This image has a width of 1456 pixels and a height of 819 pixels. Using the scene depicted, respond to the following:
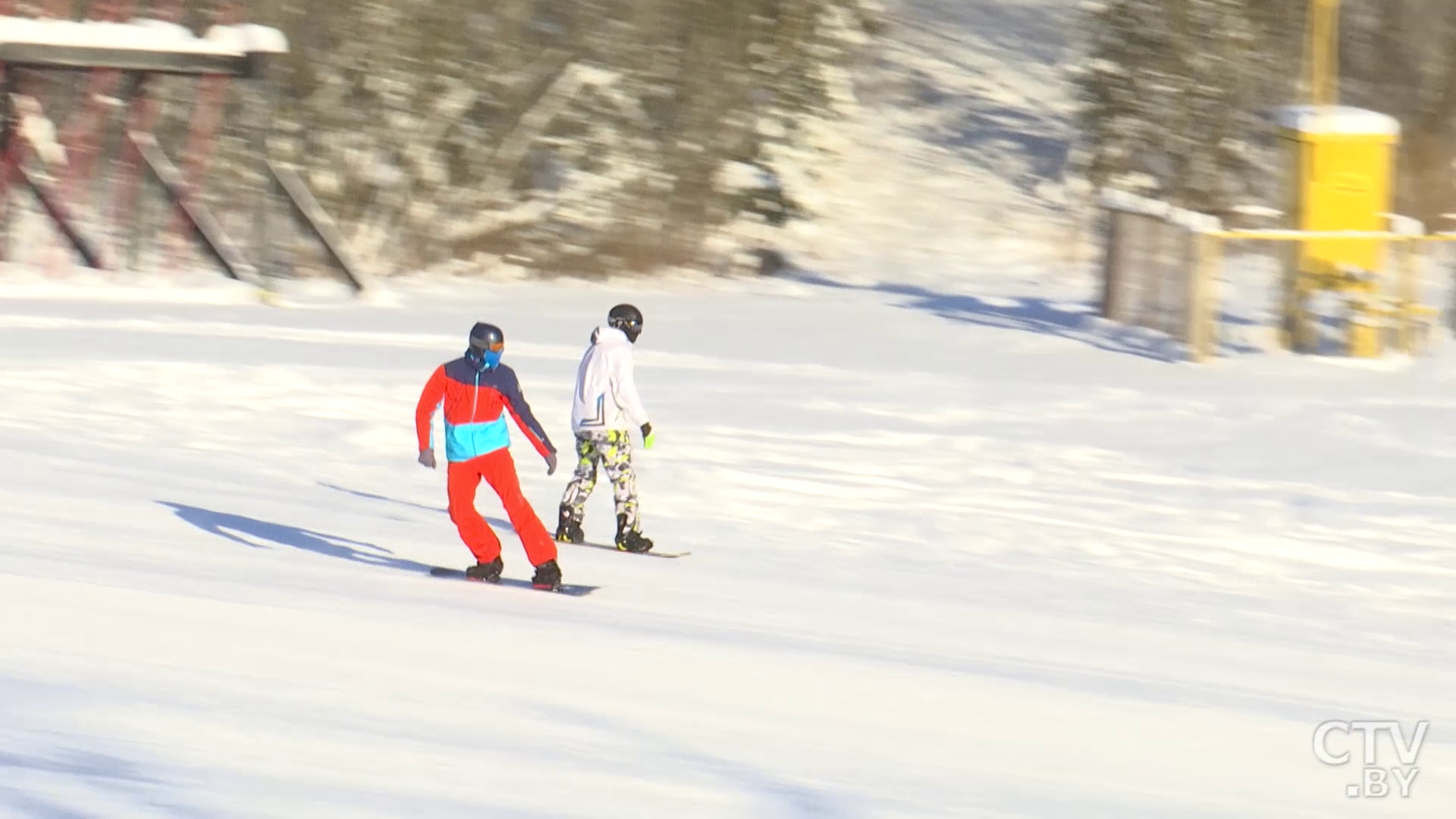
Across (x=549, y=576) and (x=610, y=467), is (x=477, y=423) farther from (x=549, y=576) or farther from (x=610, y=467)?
(x=610, y=467)

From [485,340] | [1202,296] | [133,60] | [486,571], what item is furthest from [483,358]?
[133,60]

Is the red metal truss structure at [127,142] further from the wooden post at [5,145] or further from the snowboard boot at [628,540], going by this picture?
the snowboard boot at [628,540]

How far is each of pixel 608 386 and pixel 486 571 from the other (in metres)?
1.26

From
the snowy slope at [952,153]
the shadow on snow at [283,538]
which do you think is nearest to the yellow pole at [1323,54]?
the snowy slope at [952,153]

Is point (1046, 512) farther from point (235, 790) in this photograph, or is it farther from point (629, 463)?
point (235, 790)

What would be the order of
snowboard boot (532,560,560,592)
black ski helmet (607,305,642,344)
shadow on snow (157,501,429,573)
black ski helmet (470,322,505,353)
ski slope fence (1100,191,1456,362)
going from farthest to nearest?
ski slope fence (1100,191,1456,362) < black ski helmet (607,305,642,344) < shadow on snow (157,501,429,573) < snowboard boot (532,560,560,592) < black ski helmet (470,322,505,353)

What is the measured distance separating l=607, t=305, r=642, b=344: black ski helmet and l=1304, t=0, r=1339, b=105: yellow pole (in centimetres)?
1095

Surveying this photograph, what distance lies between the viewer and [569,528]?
1067 centimetres

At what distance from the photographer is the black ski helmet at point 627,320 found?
33.0 feet

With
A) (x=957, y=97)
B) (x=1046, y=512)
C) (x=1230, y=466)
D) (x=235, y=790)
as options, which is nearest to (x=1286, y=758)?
(x=235, y=790)

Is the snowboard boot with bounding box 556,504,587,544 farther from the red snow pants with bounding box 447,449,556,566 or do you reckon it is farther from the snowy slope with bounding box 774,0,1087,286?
the snowy slope with bounding box 774,0,1087,286

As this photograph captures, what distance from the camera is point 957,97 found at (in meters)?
31.6

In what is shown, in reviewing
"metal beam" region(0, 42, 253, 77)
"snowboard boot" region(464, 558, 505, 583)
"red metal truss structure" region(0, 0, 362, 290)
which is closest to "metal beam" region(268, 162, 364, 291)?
"red metal truss structure" region(0, 0, 362, 290)

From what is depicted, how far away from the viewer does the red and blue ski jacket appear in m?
9.02
